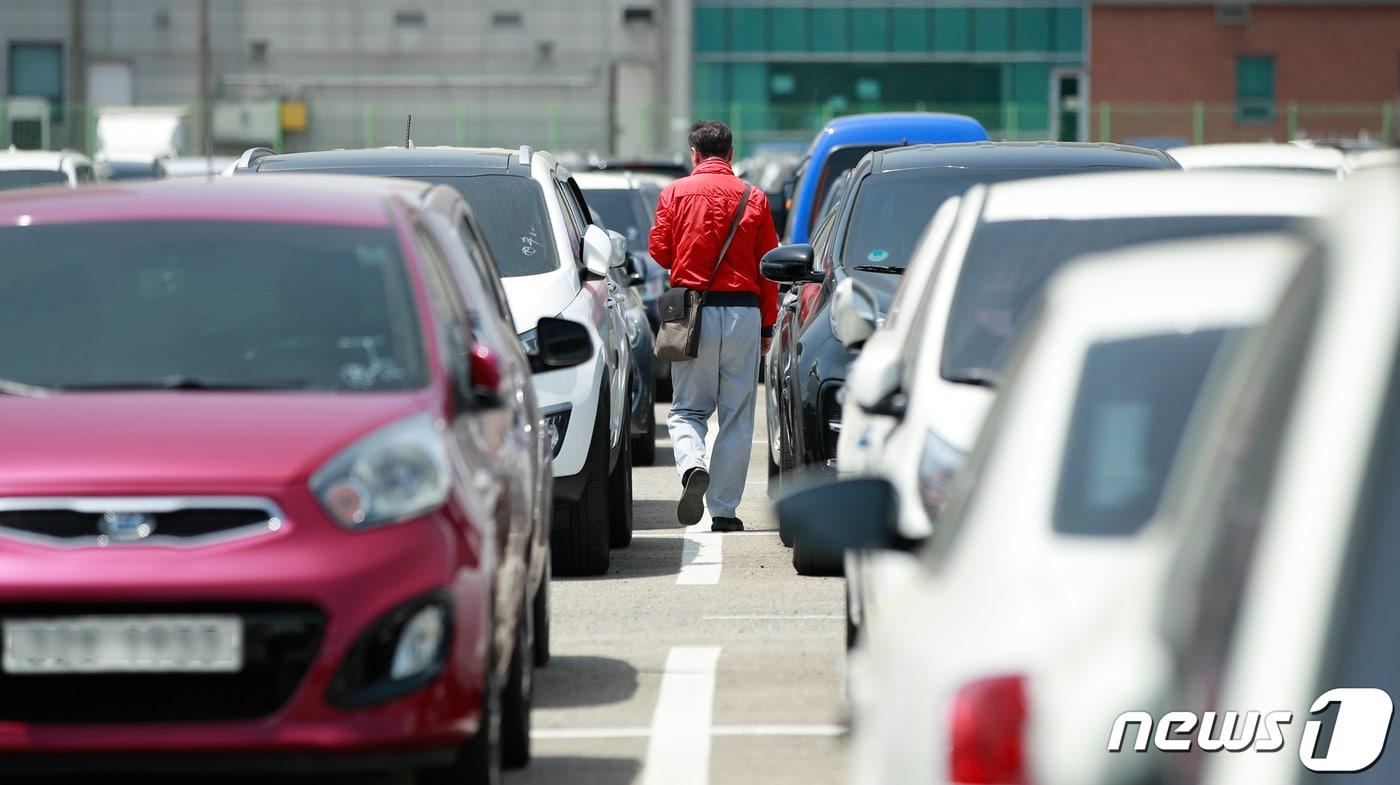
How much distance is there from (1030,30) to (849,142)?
149 feet

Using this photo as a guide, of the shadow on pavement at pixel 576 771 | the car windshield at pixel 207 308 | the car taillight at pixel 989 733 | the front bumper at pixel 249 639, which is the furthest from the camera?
the shadow on pavement at pixel 576 771

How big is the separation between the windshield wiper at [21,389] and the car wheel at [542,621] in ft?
5.83

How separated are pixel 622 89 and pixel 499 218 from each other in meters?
55.3

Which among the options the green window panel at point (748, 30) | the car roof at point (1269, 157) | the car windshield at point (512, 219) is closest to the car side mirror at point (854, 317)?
the car windshield at point (512, 219)

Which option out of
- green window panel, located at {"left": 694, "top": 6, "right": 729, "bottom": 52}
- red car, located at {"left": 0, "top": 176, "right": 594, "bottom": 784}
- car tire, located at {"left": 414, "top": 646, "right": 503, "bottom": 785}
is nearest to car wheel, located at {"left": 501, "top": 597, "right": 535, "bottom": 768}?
red car, located at {"left": 0, "top": 176, "right": 594, "bottom": 784}

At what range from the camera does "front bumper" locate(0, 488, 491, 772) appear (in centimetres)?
486

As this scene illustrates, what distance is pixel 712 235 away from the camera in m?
11.3

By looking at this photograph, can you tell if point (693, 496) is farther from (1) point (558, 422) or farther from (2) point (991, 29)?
(2) point (991, 29)

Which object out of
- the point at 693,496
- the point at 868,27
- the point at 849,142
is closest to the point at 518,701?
the point at 693,496

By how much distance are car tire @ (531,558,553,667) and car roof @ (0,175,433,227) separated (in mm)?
1227

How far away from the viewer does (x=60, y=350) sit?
586cm

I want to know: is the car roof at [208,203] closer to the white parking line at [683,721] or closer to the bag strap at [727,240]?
the white parking line at [683,721]

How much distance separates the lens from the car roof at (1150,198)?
6.96m

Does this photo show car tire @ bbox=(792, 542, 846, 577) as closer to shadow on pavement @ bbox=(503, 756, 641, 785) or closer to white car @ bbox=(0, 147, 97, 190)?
shadow on pavement @ bbox=(503, 756, 641, 785)
